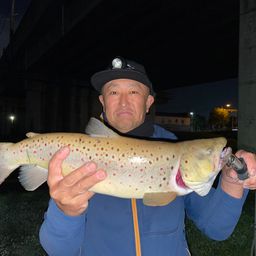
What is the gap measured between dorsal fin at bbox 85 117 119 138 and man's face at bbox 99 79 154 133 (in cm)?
70

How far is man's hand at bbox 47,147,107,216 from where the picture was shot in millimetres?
2182

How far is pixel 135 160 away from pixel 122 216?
85 cm

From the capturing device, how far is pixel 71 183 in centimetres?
222

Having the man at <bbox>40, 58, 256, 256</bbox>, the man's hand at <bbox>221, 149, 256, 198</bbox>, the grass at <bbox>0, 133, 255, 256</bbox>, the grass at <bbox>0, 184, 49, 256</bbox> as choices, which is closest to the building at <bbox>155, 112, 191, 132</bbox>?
the grass at <bbox>0, 184, 49, 256</bbox>

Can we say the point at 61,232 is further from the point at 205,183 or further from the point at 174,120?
the point at 174,120

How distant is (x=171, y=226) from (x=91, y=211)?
112 centimetres

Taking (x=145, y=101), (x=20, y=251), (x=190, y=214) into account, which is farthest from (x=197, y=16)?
(x=20, y=251)

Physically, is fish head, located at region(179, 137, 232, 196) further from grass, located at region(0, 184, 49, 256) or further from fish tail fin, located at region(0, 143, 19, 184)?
grass, located at region(0, 184, 49, 256)

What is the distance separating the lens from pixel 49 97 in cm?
2680

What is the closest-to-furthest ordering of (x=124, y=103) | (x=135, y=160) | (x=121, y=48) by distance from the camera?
(x=135, y=160) < (x=124, y=103) < (x=121, y=48)

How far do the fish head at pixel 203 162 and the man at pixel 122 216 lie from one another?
360 mm

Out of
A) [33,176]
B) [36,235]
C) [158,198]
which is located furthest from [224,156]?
[36,235]

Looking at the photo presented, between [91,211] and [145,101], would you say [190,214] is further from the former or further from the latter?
[145,101]

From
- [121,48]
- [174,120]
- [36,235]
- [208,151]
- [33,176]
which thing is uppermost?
[121,48]
